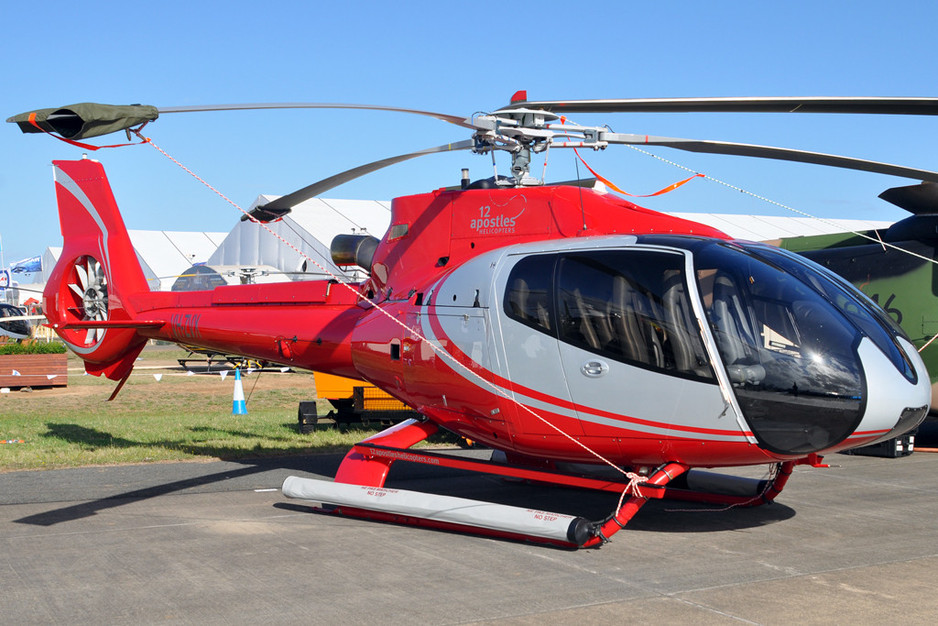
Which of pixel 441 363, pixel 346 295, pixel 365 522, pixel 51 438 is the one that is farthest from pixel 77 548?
pixel 51 438

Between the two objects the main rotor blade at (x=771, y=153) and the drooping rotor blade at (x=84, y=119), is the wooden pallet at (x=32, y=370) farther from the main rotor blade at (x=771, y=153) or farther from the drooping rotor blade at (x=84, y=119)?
the main rotor blade at (x=771, y=153)

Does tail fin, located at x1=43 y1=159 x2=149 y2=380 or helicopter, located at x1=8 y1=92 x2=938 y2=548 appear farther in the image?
tail fin, located at x1=43 y1=159 x2=149 y2=380

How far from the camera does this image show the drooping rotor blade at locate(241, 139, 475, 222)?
7.79 meters

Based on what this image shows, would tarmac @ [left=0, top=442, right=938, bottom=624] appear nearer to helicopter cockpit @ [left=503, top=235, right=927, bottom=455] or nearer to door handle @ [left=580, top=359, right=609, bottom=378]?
helicopter cockpit @ [left=503, top=235, right=927, bottom=455]

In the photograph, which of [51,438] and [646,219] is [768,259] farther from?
[51,438]

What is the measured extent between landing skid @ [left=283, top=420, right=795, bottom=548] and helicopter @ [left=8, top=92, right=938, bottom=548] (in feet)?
0.06

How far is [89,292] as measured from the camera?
12.4 m

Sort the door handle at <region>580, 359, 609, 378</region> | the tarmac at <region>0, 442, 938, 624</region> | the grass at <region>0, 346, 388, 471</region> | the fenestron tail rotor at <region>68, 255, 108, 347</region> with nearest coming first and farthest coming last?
the tarmac at <region>0, 442, 938, 624</region> → the door handle at <region>580, 359, 609, 378</region> → the grass at <region>0, 346, 388, 471</region> → the fenestron tail rotor at <region>68, 255, 108, 347</region>

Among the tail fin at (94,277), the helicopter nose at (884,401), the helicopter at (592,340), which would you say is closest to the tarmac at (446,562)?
the helicopter at (592,340)

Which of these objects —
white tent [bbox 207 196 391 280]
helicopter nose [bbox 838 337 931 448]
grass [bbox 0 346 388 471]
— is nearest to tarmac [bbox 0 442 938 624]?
helicopter nose [bbox 838 337 931 448]

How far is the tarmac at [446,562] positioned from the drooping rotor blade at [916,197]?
14.3 feet

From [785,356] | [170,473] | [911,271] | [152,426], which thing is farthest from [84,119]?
[911,271]

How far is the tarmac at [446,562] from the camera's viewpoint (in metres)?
5.32

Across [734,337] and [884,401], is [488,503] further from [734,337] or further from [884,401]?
[884,401]
